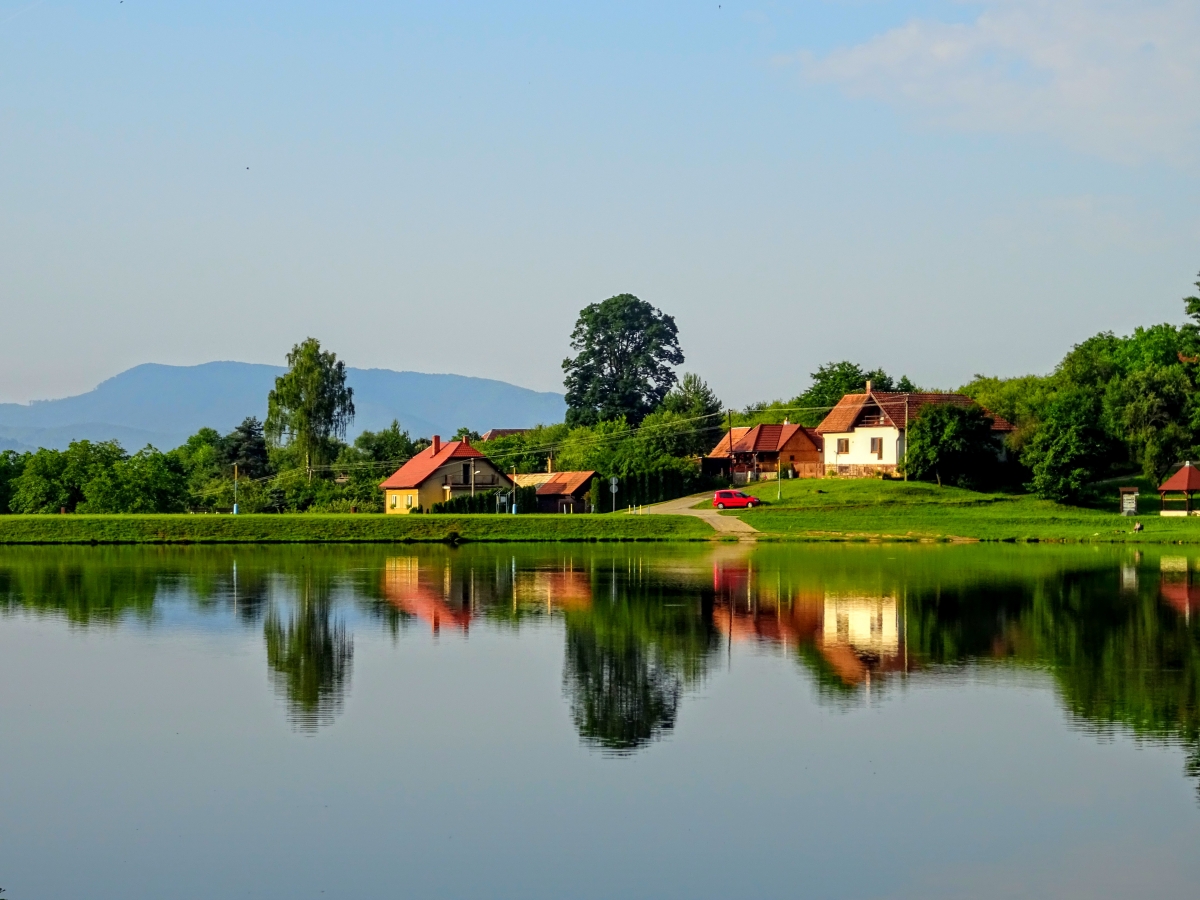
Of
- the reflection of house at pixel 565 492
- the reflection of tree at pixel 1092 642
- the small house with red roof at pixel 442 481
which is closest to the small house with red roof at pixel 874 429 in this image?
the reflection of house at pixel 565 492

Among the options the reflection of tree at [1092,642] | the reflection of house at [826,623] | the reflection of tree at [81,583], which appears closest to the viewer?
the reflection of tree at [1092,642]

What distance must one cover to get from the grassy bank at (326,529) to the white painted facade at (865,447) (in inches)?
707

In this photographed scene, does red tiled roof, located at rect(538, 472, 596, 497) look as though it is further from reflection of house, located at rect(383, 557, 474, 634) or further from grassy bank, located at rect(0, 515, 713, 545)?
reflection of house, located at rect(383, 557, 474, 634)

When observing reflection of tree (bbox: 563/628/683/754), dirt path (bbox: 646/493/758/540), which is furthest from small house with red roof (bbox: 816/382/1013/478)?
reflection of tree (bbox: 563/628/683/754)

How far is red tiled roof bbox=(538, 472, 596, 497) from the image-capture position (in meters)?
94.9

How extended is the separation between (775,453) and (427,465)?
23.4 metres

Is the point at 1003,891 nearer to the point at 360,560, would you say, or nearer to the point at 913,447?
the point at 360,560

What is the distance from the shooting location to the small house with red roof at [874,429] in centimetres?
8731

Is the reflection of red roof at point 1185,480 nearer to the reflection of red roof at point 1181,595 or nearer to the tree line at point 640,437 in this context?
the tree line at point 640,437

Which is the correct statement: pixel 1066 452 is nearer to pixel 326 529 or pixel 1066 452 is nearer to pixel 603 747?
pixel 326 529

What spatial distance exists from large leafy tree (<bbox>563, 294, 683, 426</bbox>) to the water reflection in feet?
236

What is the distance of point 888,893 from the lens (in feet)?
48.3

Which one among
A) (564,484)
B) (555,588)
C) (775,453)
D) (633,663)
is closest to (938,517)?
(775,453)

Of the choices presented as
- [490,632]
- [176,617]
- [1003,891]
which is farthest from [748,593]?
[1003,891]
